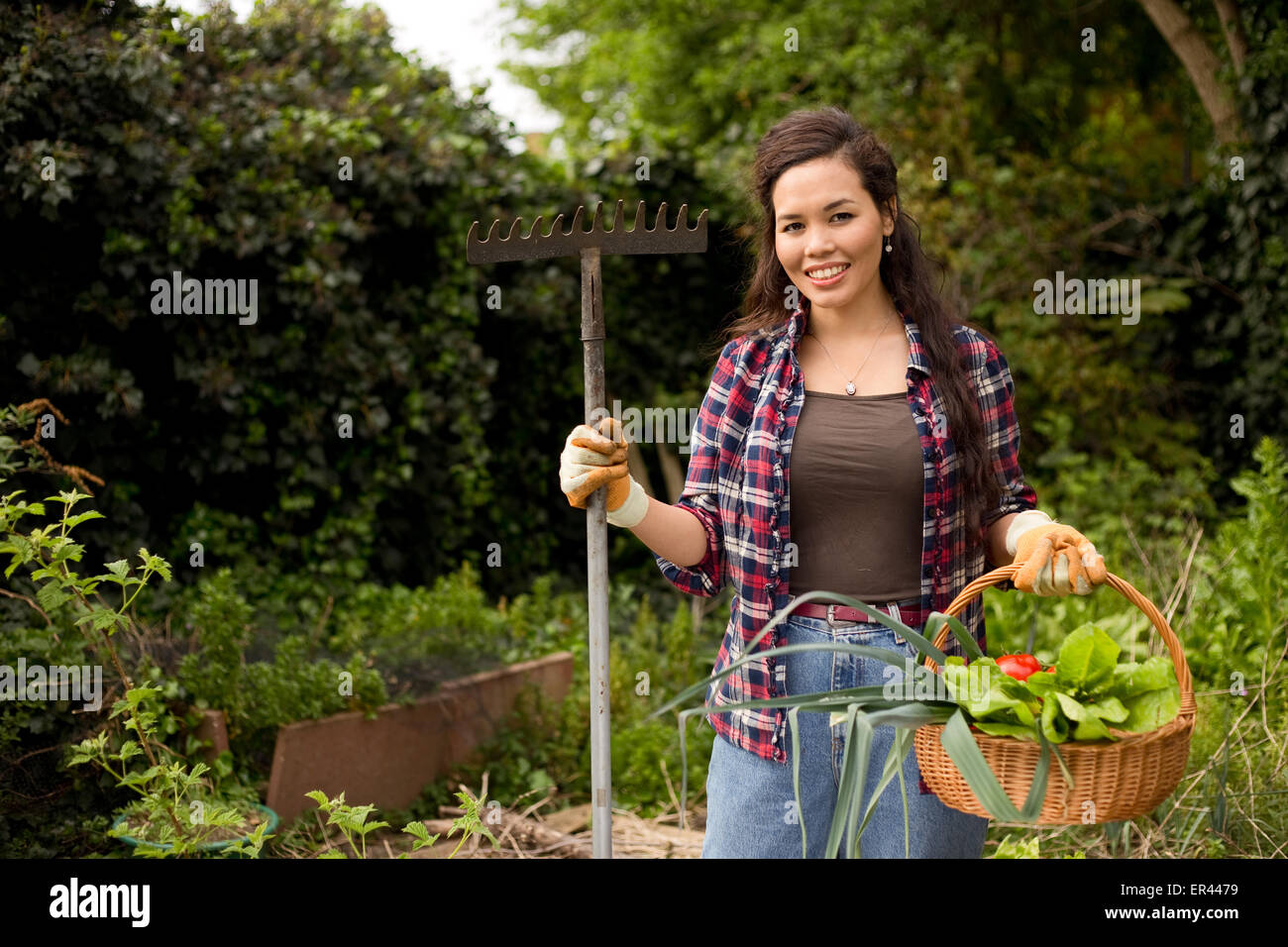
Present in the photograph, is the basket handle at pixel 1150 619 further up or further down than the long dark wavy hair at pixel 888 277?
further down

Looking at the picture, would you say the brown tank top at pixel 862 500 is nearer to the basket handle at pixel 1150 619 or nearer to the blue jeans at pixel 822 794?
the blue jeans at pixel 822 794

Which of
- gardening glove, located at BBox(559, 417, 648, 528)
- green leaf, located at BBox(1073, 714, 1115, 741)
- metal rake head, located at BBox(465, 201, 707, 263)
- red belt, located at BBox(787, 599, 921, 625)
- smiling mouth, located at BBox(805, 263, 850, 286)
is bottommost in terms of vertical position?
green leaf, located at BBox(1073, 714, 1115, 741)

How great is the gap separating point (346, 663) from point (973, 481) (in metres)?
2.39

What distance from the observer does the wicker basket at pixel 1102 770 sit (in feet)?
4.94

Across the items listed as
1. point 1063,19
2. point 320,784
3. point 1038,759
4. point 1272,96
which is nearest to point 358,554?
point 320,784

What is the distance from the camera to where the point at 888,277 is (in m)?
2.25

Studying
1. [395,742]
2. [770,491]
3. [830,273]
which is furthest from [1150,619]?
[395,742]

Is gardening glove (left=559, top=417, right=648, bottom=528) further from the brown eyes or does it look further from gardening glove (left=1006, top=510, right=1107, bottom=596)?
gardening glove (left=1006, top=510, right=1107, bottom=596)

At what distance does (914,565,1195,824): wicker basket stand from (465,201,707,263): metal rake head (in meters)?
0.85

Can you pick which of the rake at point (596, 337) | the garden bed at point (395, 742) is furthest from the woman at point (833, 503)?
the garden bed at point (395, 742)

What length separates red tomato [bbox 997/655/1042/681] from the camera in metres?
1.63

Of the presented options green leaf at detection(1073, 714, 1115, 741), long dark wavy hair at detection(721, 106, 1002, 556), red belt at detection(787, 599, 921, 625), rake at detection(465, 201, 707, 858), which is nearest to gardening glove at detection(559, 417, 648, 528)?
rake at detection(465, 201, 707, 858)

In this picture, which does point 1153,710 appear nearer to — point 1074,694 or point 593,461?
point 1074,694

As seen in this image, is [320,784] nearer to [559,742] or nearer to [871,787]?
[559,742]
